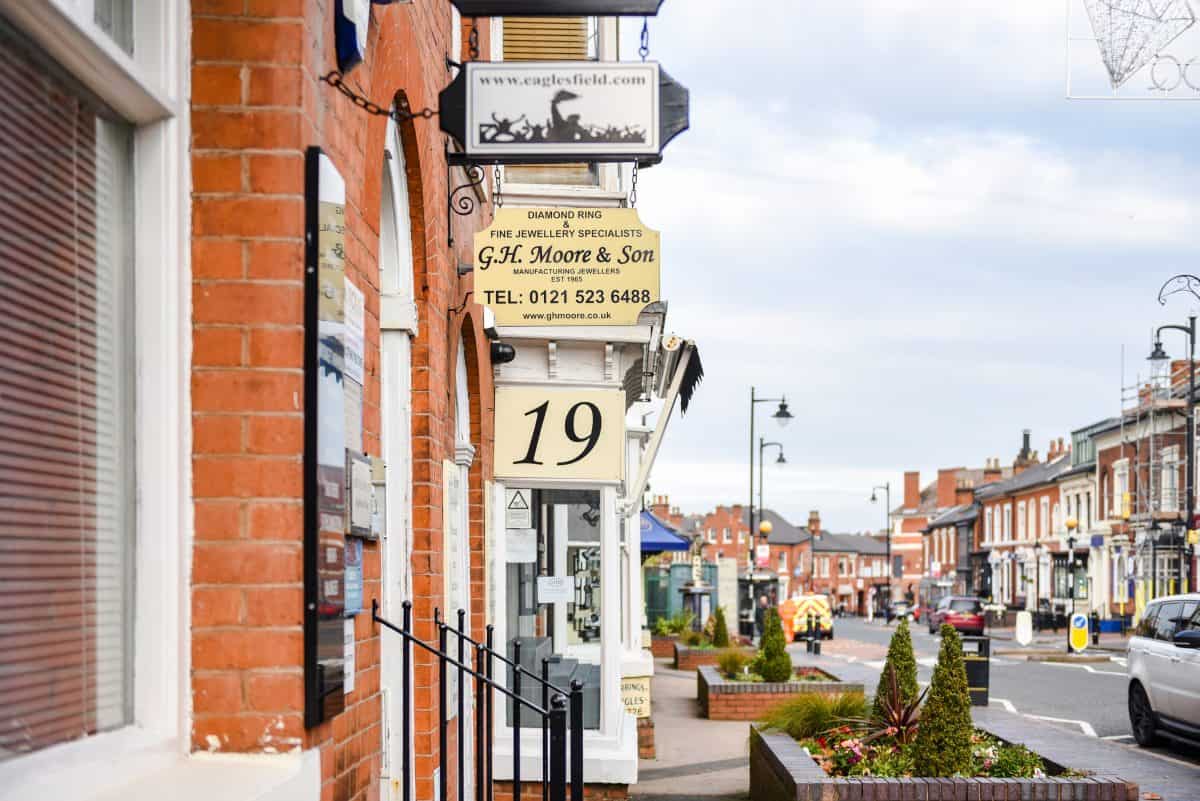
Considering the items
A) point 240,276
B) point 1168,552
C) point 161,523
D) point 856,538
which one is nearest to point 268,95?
point 240,276

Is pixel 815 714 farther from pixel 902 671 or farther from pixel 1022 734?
pixel 1022 734

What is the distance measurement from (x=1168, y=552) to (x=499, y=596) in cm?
4631

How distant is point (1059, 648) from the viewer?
138 feet

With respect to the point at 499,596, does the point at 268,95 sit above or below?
above

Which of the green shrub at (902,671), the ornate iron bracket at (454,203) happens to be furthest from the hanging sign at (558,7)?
the green shrub at (902,671)

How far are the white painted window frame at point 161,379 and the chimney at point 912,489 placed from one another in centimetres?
12416

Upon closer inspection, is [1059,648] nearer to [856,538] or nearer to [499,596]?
[499,596]

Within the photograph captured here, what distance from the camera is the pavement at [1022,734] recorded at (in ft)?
41.0

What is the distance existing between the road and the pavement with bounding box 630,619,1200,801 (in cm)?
2

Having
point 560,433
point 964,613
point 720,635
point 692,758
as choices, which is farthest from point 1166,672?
point 964,613

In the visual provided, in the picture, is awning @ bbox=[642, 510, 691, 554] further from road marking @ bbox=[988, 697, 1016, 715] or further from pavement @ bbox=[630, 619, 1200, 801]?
road marking @ bbox=[988, 697, 1016, 715]

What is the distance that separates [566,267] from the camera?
780cm

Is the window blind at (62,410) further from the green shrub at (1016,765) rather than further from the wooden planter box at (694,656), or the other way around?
the wooden planter box at (694,656)

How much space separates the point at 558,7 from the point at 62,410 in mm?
2175
